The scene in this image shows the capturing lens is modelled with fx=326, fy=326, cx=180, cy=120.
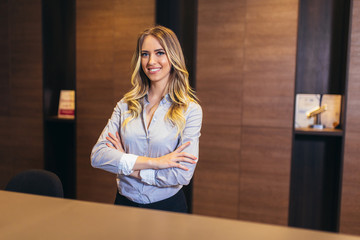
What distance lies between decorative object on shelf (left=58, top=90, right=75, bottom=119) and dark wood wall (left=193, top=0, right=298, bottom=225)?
1.81 m

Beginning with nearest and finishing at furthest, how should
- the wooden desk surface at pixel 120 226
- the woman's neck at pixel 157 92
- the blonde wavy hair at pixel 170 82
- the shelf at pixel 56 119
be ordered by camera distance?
the wooden desk surface at pixel 120 226 → the blonde wavy hair at pixel 170 82 → the woman's neck at pixel 157 92 → the shelf at pixel 56 119

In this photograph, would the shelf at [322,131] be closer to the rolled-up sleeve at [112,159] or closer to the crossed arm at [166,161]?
the crossed arm at [166,161]

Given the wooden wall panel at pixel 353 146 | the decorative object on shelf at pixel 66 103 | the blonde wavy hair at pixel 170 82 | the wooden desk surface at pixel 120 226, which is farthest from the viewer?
the decorative object on shelf at pixel 66 103

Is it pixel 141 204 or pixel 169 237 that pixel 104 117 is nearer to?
pixel 141 204

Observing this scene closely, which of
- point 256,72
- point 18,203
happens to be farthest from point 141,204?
point 256,72

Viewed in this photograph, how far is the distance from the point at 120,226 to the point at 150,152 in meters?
1.19

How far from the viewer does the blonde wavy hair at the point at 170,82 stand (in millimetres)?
1960

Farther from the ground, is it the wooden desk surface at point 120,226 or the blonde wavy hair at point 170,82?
the blonde wavy hair at point 170,82

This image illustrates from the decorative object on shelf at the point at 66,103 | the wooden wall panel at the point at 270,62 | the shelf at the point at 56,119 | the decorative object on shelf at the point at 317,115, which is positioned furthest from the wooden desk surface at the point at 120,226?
the decorative object on shelf at the point at 66,103

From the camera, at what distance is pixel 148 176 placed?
1.86 metres

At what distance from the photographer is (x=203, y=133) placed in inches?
135

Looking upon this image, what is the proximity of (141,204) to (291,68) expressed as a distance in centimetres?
204

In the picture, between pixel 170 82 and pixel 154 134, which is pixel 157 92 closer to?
pixel 170 82

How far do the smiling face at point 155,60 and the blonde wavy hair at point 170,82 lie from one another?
3cm
